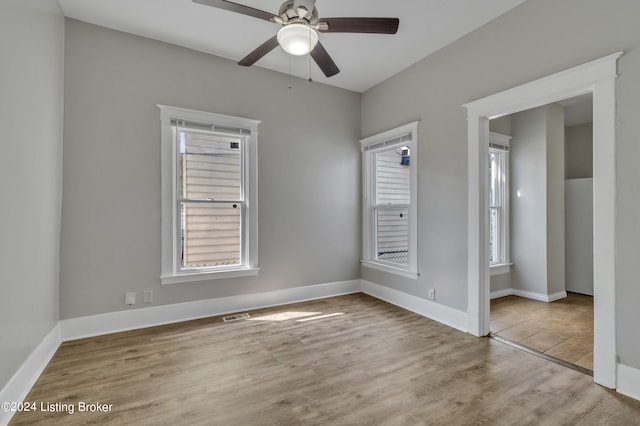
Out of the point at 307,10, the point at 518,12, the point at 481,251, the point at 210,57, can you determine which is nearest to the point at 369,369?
the point at 481,251

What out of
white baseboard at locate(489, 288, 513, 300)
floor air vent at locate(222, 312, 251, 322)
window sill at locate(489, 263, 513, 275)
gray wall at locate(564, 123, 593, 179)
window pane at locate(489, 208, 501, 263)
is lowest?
floor air vent at locate(222, 312, 251, 322)

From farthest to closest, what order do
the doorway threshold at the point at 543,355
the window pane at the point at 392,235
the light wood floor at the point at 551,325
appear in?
the window pane at the point at 392,235 < the light wood floor at the point at 551,325 < the doorway threshold at the point at 543,355

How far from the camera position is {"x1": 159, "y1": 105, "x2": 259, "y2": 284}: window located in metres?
3.34

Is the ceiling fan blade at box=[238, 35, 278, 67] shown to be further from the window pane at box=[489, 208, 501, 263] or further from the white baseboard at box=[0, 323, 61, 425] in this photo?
the window pane at box=[489, 208, 501, 263]

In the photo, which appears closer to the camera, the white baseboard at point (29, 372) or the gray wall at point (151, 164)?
the white baseboard at point (29, 372)

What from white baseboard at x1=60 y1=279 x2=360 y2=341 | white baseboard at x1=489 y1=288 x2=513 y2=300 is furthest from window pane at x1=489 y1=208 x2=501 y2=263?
white baseboard at x1=60 y1=279 x2=360 y2=341

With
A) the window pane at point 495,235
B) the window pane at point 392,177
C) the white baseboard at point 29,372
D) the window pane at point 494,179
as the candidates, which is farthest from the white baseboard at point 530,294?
the white baseboard at point 29,372

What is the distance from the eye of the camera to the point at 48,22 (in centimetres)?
245

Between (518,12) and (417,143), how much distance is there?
148cm

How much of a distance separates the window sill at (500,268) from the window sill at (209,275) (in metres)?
3.25

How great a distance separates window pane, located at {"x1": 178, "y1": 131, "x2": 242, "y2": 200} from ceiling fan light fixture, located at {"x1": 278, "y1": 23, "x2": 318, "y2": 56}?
1.78 meters

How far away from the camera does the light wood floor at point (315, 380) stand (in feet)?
6.04

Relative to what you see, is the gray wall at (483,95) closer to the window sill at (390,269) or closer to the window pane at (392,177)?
the window sill at (390,269)

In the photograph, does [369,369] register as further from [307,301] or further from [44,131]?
[44,131]
